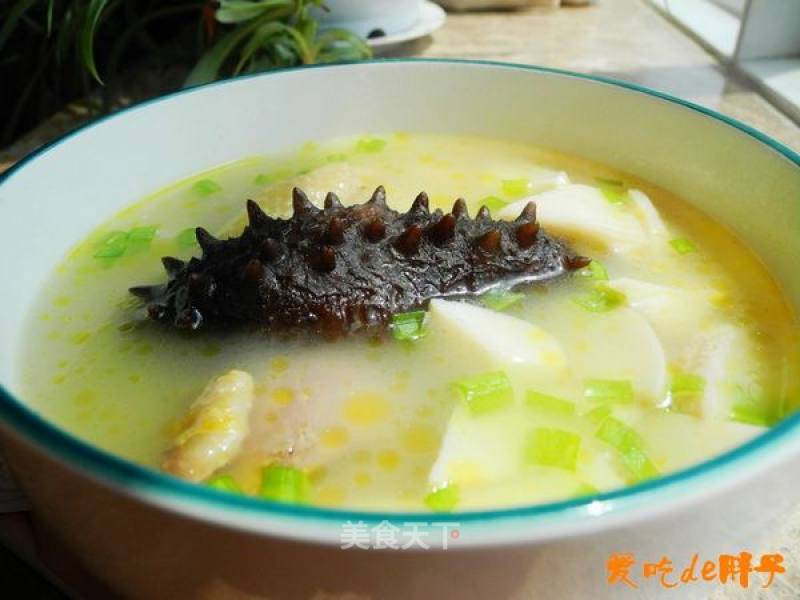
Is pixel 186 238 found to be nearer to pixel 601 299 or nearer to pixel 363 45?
pixel 601 299

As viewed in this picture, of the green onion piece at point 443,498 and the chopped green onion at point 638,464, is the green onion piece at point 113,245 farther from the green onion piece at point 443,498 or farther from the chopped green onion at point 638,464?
the chopped green onion at point 638,464

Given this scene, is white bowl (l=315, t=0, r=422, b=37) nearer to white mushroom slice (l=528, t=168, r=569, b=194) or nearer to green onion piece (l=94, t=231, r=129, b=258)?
white mushroom slice (l=528, t=168, r=569, b=194)

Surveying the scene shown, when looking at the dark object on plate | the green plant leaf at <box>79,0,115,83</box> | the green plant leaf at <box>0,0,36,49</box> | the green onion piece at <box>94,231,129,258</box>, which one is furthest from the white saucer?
the dark object on plate

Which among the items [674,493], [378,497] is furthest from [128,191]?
[674,493]

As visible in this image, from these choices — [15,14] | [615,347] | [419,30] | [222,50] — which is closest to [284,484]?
[615,347]

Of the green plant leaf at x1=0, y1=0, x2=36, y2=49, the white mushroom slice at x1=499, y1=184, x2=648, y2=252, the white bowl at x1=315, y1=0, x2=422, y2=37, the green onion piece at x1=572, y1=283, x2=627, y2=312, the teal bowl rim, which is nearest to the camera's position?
the teal bowl rim

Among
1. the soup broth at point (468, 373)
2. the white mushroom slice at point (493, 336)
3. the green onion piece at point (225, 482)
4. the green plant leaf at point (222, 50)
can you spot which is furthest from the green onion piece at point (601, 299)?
the green plant leaf at point (222, 50)
